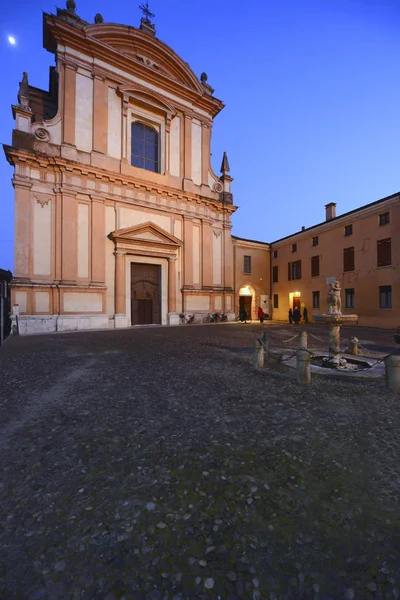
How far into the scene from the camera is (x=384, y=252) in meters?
18.2

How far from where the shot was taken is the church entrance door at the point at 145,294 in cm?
1852

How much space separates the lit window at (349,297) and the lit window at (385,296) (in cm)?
205

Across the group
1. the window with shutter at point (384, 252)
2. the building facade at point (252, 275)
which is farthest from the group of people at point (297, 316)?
the window with shutter at point (384, 252)

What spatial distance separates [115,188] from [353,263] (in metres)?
18.0

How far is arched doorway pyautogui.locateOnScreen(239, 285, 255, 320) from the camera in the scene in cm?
2706

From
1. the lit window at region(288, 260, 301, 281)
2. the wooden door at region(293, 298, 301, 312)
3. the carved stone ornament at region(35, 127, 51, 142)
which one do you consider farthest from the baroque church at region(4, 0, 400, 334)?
the wooden door at region(293, 298, 301, 312)

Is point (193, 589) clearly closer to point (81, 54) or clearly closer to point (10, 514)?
point (10, 514)

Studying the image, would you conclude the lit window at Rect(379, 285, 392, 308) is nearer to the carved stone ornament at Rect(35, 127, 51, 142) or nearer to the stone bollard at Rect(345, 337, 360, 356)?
the stone bollard at Rect(345, 337, 360, 356)

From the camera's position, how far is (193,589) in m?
1.45

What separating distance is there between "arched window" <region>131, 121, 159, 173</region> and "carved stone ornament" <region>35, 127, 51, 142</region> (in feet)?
17.7

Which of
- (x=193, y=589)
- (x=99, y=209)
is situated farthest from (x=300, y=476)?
(x=99, y=209)

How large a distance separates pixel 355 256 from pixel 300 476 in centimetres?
2131

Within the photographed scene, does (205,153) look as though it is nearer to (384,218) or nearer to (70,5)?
(70,5)

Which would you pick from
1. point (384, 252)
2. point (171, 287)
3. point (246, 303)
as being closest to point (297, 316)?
Answer: point (246, 303)
